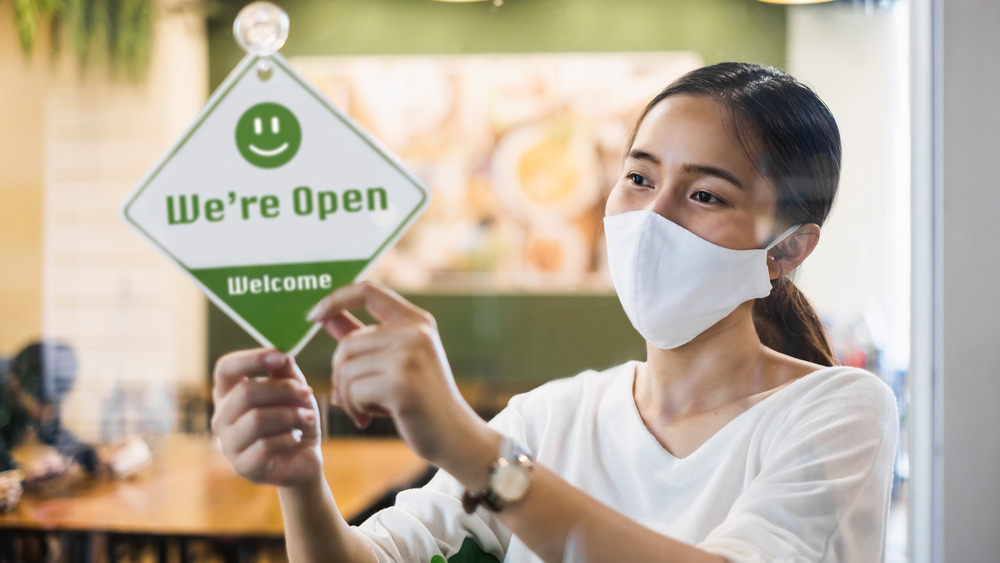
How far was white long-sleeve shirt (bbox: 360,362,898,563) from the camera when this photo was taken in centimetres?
70

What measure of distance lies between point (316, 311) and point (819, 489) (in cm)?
51

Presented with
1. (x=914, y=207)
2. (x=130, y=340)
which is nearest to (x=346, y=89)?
(x=130, y=340)

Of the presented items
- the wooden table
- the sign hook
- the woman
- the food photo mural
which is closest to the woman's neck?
the woman

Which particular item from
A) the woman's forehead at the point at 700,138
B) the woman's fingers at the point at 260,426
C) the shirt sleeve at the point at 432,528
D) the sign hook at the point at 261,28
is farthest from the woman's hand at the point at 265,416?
the woman's forehead at the point at 700,138

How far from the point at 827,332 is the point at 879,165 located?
0.66ft

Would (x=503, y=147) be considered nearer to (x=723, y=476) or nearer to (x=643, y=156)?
(x=643, y=156)

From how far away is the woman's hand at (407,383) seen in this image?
0.60m

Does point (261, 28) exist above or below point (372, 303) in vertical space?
above

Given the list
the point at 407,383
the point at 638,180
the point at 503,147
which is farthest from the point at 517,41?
the point at 407,383

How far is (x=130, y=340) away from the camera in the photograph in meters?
0.91

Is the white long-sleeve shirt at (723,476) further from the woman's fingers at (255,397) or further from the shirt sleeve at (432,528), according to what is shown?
the woman's fingers at (255,397)

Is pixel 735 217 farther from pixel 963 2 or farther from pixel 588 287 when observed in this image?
pixel 963 2

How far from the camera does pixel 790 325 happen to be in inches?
30.3

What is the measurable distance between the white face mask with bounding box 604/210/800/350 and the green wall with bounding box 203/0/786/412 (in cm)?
7
